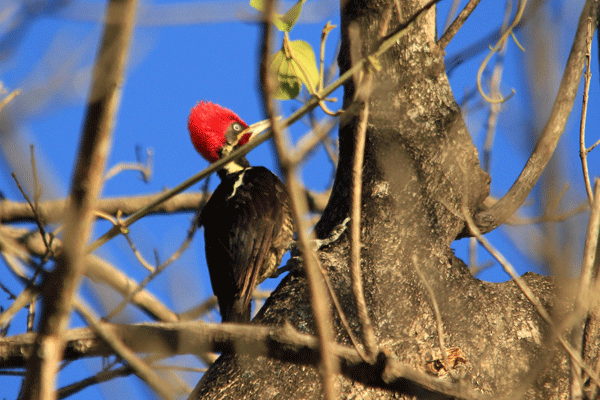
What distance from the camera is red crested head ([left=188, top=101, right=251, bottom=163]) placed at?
4.40m

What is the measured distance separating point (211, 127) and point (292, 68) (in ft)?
7.94

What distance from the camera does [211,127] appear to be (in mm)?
4430

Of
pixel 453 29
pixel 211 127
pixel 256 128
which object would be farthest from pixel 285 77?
pixel 211 127

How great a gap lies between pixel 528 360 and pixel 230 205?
6.44 ft

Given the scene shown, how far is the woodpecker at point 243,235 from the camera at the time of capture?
3.15 m

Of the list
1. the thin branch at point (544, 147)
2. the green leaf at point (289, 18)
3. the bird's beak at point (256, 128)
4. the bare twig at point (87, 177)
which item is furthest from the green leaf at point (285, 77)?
the bird's beak at point (256, 128)

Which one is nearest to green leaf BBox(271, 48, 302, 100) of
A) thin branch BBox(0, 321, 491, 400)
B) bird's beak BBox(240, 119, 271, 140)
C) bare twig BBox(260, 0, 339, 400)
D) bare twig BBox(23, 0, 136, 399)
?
thin branch BBox(0, 321, 491, 400)

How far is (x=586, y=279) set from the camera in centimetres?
136

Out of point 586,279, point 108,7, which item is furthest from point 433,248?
point 108,7

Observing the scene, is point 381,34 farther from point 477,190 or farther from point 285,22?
point 477,190

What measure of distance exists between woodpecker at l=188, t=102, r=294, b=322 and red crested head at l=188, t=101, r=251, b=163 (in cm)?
57

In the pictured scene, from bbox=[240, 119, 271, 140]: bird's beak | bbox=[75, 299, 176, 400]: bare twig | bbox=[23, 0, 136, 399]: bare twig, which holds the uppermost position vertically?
bbox=[240, 119, 271, 140]: bird's beak

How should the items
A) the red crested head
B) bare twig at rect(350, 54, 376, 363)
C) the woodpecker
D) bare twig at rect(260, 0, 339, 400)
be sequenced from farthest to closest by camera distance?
the red crested head, the woodpecker, bare twig at rect(350, 54, 376, 363), bare twig at rect(260, 0, 339, 400)

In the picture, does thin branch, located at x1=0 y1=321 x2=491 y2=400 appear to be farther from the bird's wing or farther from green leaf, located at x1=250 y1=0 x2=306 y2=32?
the bird's wing
